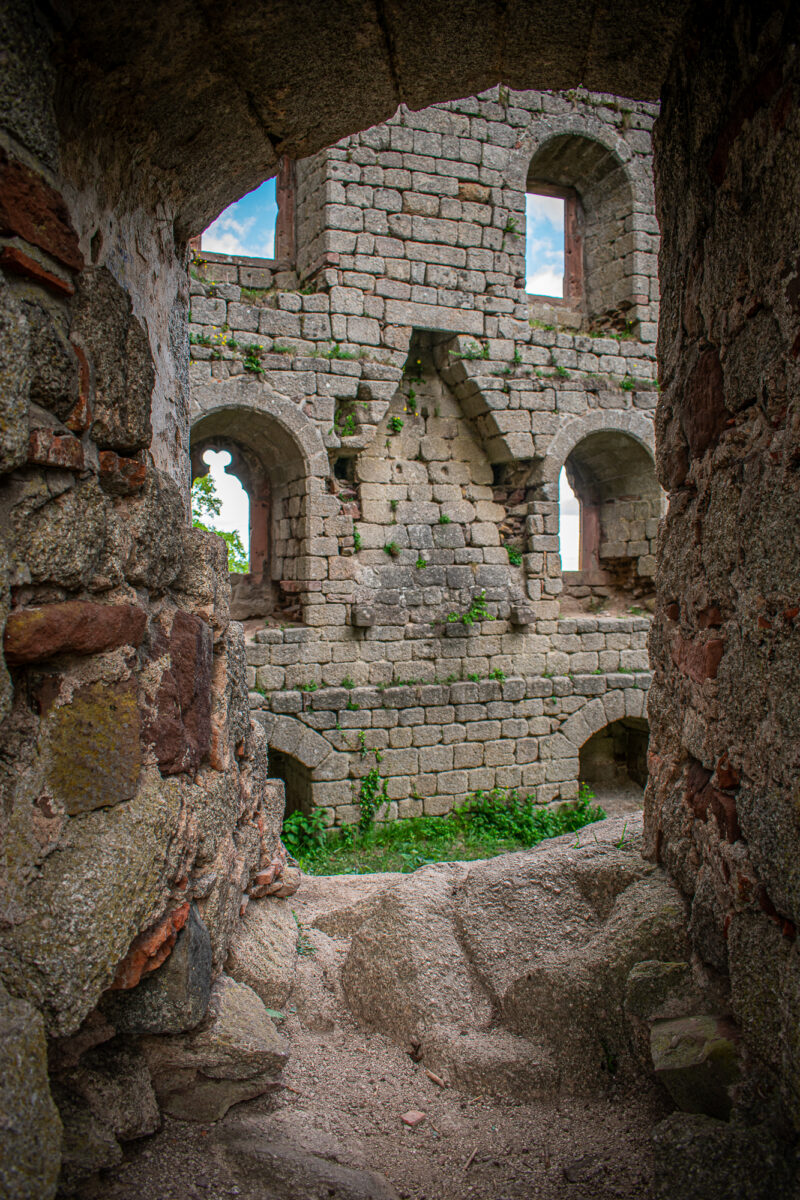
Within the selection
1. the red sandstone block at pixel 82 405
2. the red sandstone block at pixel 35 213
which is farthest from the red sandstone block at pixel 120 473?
the red sandstone block at pixel 35 213

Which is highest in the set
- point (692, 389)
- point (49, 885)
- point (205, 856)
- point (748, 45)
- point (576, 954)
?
point (748, 45)

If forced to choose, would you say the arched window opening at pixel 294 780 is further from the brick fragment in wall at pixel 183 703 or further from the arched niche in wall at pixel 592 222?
the arched niche in wall at pixel 592 222

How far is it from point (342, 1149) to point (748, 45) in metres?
2.97

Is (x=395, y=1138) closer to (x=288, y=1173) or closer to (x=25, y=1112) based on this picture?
(x=288, y=1173)

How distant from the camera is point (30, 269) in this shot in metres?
1.40

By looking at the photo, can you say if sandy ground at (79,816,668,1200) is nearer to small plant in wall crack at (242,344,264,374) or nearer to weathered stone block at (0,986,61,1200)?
weathered stone block at (0,986,61,1200)

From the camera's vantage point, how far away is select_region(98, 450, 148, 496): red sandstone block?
1.72 m

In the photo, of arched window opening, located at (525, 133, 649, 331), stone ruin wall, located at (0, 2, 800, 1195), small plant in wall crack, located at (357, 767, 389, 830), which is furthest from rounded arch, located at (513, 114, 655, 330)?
stone ruin wall, located at (0, 2, 800, 1195)

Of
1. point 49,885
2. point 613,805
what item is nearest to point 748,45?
point 49,885

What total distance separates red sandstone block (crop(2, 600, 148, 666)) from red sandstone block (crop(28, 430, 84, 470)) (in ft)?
A: 0.89

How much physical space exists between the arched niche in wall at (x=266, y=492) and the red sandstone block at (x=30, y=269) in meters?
5.48

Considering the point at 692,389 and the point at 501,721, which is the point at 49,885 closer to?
the point at 692,389

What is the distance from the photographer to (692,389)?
243 cm

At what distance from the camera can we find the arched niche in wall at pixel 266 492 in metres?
7.19
